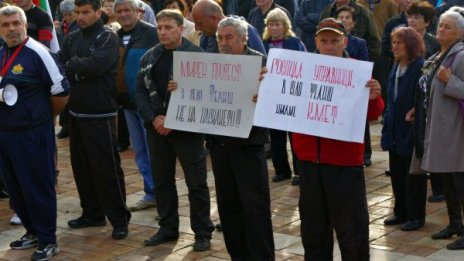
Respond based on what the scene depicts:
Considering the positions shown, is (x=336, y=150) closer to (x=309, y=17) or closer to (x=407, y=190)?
(x=407, y=190)

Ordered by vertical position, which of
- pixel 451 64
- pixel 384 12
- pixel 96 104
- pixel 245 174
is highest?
pixel 384 12

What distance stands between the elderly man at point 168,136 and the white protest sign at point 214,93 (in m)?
0.40

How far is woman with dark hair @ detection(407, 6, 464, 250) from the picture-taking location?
6664 millimetres

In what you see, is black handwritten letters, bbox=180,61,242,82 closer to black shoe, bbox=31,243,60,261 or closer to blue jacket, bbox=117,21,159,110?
blue jacket, bbox=117,21,159,110

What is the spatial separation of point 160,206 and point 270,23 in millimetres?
2912

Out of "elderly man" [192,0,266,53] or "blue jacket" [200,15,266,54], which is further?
"blue jacket" [200,15,266,54]

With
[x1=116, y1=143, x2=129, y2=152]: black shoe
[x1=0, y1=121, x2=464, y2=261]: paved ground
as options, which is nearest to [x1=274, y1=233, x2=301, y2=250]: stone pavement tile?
[x1=0, y1=121, x2=464, y2=261]: paved ground

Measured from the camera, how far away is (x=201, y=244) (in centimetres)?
688

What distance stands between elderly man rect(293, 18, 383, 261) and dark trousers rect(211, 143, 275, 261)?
0.63 metres

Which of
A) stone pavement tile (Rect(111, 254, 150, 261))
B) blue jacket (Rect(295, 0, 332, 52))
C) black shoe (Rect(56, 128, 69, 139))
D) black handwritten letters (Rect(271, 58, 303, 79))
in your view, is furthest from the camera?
black shoe (Rect(56, 128, 69, 139))

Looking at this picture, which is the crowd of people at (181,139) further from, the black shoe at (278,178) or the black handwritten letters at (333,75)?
the black shoe at (278,178)

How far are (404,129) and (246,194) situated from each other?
1.95 meters

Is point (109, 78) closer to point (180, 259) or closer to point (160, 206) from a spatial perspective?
point (160, 206)

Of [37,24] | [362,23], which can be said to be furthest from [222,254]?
[362,23]
